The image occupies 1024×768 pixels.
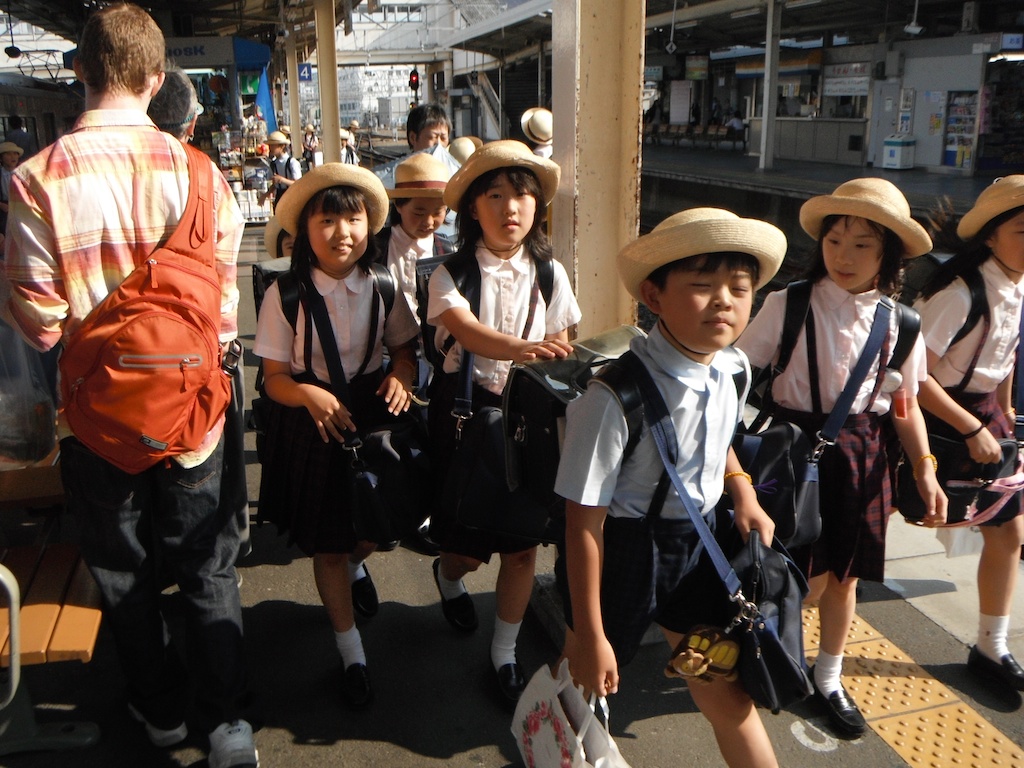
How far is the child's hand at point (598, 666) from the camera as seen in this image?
1.90 meters

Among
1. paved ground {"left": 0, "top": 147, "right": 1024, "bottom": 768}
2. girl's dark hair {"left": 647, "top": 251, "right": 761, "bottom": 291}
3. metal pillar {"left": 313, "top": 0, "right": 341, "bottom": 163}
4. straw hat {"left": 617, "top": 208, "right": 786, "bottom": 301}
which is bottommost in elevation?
paved ground {"left": 0, "top": 147, "right": 1024, "bottom": 768}

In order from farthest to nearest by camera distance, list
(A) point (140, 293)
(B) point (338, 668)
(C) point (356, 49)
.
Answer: (C) point (356, 49), (B) point (338, 668), (A) point (140, 293)

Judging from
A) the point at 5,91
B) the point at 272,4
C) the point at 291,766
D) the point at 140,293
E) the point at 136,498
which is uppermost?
the point at 272,4

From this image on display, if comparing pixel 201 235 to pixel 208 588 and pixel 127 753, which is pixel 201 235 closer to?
pixel 208 588

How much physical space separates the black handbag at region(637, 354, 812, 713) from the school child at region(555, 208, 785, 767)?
0.14 ft

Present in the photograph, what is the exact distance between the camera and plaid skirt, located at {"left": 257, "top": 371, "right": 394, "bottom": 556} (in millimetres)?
2615

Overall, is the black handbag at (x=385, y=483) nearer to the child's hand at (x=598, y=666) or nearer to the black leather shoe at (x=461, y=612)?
the black leather shoe at (x=461, y=612)

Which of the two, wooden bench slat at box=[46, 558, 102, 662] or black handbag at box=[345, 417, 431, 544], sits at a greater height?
black handbag at box=[345, 417, 431, 544]

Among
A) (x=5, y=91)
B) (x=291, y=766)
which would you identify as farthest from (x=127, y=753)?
(x=5, y=91)

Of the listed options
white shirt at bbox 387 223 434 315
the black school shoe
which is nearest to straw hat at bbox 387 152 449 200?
white shirt at bbox 387 223 434 315

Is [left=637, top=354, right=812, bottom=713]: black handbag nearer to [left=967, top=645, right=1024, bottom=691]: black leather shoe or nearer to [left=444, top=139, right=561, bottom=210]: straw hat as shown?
[left=444, top=139, right=561, bottom=210]: straw hat

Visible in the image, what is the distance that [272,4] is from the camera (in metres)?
19.2

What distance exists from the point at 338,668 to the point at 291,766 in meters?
0.48

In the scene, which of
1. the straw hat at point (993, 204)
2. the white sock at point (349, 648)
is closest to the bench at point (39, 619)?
the white sock at point (349, 648)
